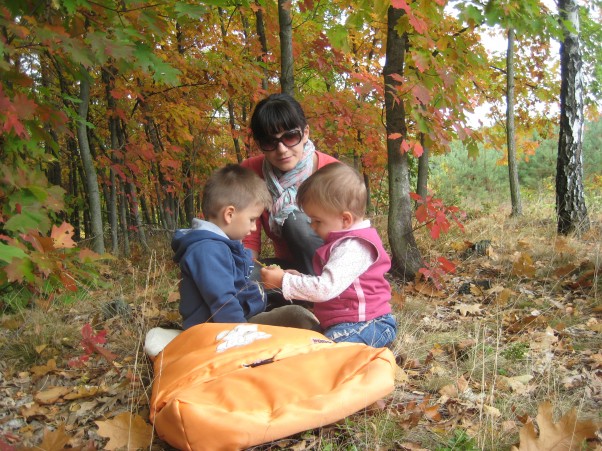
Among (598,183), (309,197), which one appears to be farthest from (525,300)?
(598,183)

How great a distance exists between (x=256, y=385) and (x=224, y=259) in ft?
3.07

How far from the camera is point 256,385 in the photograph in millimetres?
1752

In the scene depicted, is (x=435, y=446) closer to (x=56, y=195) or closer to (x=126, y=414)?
(x=126, y=414)

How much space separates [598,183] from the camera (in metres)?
14.6

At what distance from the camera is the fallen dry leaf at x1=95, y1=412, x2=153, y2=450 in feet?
5.93

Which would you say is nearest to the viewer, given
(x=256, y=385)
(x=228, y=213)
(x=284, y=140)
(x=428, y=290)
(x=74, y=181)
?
(x=256, y=385)

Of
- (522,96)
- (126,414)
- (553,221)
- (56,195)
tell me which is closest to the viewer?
(126,414)

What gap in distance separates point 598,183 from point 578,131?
11.2m

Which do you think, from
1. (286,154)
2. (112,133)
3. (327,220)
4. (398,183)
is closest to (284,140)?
(286,154)


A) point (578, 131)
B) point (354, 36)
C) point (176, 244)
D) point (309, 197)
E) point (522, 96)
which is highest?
point (354, 36)

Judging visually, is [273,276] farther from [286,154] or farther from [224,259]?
[286,154]

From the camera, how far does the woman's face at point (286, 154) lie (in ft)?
10.6

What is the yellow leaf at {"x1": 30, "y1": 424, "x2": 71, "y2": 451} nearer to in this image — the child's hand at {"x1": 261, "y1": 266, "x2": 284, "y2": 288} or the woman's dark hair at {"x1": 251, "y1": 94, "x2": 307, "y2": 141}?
the child's hand at {"x1": 261, "y1": 266, "x2": 284, "y2": 288}

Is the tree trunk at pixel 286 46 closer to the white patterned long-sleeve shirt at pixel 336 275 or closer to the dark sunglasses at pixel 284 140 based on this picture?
the dark sunglasses at pixel 284 140
